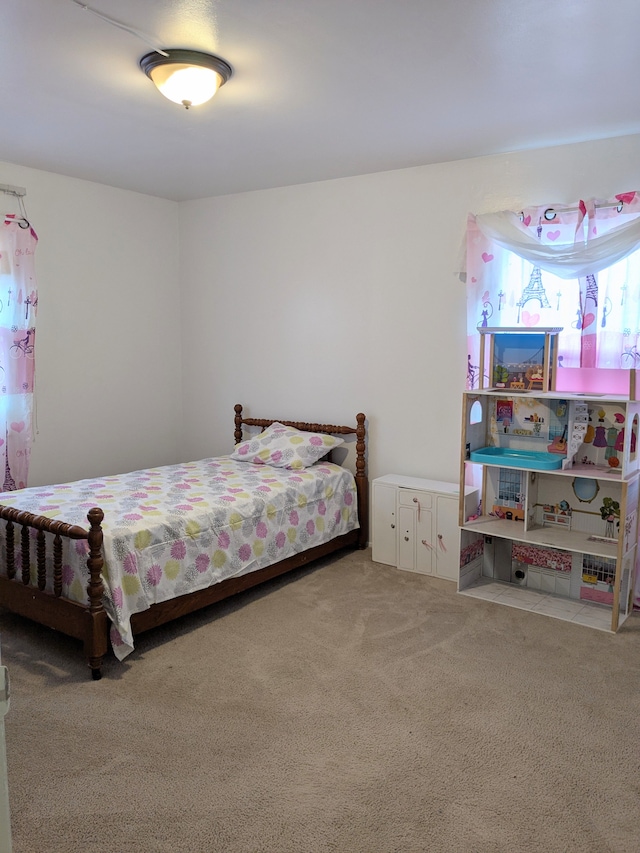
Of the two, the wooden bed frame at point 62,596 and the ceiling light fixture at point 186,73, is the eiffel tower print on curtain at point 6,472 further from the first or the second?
the ceiling light fixture at point 186,73

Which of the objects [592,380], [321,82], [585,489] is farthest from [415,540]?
[321,82]

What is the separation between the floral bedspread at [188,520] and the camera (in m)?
2.94

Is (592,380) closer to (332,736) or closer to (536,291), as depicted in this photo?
(536,291)

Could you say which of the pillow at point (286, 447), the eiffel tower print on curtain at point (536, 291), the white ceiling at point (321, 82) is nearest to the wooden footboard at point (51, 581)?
the pillow at point (286, 447)

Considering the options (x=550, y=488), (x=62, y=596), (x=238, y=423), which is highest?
(x=238, y=423)

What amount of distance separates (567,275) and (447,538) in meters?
1.62

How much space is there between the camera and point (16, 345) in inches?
168

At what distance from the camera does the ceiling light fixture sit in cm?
257

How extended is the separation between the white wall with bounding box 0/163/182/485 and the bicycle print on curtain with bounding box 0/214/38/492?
0.46ft

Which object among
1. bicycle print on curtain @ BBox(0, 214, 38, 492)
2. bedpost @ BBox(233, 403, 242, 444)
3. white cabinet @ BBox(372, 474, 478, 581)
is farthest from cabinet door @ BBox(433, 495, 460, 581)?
bicycle print on curtain @ BBox(0, 214, 38, 492)

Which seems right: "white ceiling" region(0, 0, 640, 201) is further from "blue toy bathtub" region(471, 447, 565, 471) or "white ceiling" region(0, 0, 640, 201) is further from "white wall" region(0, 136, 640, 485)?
"blue toy bathtub" region(471, 447, 565, 471)

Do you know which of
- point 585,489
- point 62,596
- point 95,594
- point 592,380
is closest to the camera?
point 95,594

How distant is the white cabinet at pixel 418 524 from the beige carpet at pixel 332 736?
19.8 inches

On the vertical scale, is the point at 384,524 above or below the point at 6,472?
below
